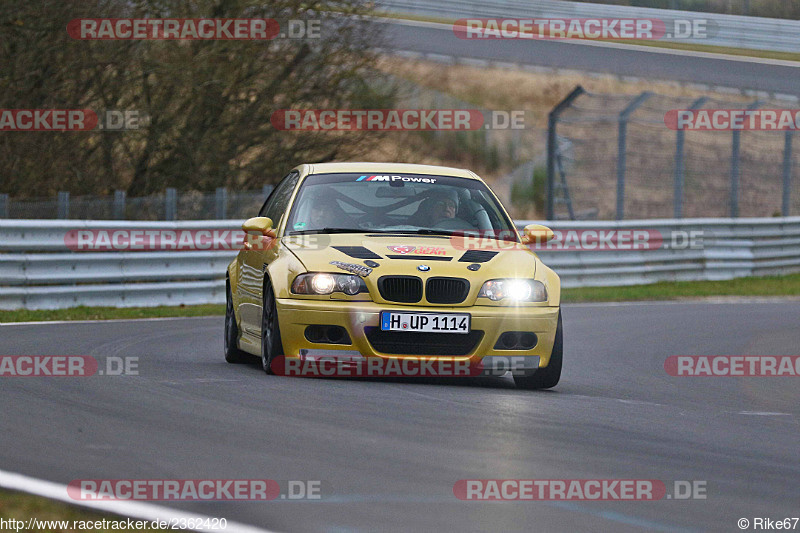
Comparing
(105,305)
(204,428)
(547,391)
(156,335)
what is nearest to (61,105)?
(105,305)

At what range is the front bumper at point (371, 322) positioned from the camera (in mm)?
8297

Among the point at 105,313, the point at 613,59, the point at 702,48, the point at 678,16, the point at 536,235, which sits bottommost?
the point at 105,313

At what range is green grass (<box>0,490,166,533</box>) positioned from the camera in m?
4.48

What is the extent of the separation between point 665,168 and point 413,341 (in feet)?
67.7

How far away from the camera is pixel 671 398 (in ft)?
28.8

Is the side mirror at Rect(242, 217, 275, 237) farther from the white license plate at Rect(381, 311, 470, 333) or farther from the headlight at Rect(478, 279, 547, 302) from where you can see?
the headlight at Rect(478, 279, 547, 302)

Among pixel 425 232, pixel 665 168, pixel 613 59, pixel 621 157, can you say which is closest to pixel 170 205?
pixel 621 157

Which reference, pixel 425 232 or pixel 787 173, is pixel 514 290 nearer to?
pixel 425 232

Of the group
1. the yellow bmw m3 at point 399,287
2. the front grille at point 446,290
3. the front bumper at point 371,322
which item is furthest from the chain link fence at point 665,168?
the front grille at point 446,290

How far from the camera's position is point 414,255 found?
855 cm

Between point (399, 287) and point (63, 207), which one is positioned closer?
point (399, 287)

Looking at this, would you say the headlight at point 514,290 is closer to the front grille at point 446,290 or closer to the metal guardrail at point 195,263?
the front grille at point 446,290

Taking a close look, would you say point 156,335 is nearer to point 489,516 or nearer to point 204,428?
point 204,428

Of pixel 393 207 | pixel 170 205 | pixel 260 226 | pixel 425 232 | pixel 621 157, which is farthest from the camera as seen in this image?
pixel 621 157
